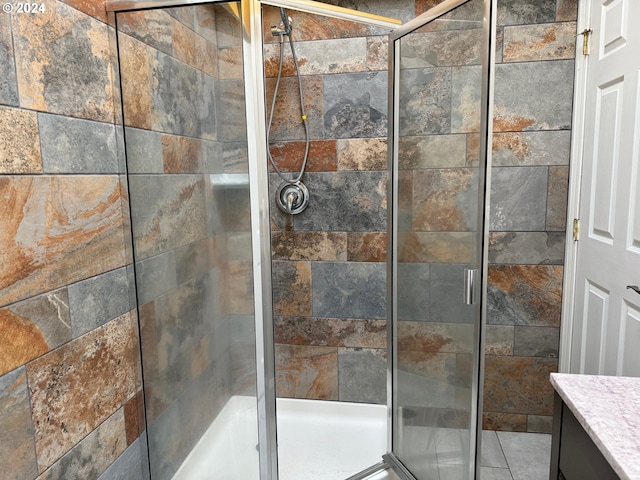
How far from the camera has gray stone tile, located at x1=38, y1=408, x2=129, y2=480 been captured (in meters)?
1.12

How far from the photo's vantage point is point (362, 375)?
2408mm

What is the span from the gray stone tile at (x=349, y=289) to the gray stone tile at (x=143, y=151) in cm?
116

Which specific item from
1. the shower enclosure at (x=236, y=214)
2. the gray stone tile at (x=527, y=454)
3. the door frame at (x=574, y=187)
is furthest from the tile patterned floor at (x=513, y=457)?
the shower enclosure at (x=236, y=214)

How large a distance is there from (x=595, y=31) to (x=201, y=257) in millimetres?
2020

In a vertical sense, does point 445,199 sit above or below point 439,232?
above

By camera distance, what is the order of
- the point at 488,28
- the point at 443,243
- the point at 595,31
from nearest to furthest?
the point at 488,28 < the point at 443,243 < the point at 595,31

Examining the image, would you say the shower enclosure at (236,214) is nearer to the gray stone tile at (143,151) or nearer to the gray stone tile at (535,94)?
the gray stone tile at (143,151)

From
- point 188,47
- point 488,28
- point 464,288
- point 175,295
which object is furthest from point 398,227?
point 188,47

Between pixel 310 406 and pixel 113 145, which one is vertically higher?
pixel 113 145

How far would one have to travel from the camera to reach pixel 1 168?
0.93 metres

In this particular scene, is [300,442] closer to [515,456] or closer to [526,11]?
[515,456]

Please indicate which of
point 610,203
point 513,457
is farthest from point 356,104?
point 513,457

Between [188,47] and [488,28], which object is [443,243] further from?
[188,47]

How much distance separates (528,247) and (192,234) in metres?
1.69
